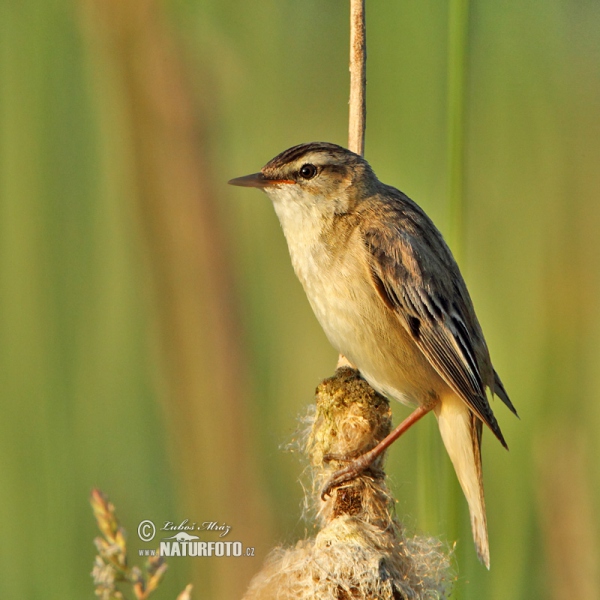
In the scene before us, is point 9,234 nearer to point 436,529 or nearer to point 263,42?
point 263,42

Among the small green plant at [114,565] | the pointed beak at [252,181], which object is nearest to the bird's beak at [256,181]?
the pointed beak at [252,181]

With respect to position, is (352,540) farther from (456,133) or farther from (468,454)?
(456,133)

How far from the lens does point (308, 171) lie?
3393mm

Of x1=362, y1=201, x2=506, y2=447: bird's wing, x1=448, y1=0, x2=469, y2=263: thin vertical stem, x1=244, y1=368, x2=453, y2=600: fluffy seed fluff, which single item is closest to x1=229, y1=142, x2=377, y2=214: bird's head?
x1=362, y1=201, x2=506, y2=447: bird's wing

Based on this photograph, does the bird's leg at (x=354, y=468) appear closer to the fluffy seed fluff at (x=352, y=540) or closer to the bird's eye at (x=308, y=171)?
the fluffy seed fluff at (x=352, y=540)

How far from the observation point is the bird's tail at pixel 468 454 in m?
3.19

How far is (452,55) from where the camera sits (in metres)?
3.12

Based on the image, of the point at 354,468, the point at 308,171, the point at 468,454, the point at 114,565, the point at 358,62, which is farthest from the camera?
the point at 308,171

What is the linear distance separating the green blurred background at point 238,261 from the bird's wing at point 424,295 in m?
0.17

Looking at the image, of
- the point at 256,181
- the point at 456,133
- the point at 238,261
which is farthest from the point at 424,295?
the point at 238,261

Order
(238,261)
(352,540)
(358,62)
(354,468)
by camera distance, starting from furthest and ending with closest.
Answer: (238,261) → (358,62) → (354,468) → (352,540)

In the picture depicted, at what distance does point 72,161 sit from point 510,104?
232 centimetres

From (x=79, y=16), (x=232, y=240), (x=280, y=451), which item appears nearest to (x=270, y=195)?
(x=232, y=240)

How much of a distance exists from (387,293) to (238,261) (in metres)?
0.86
